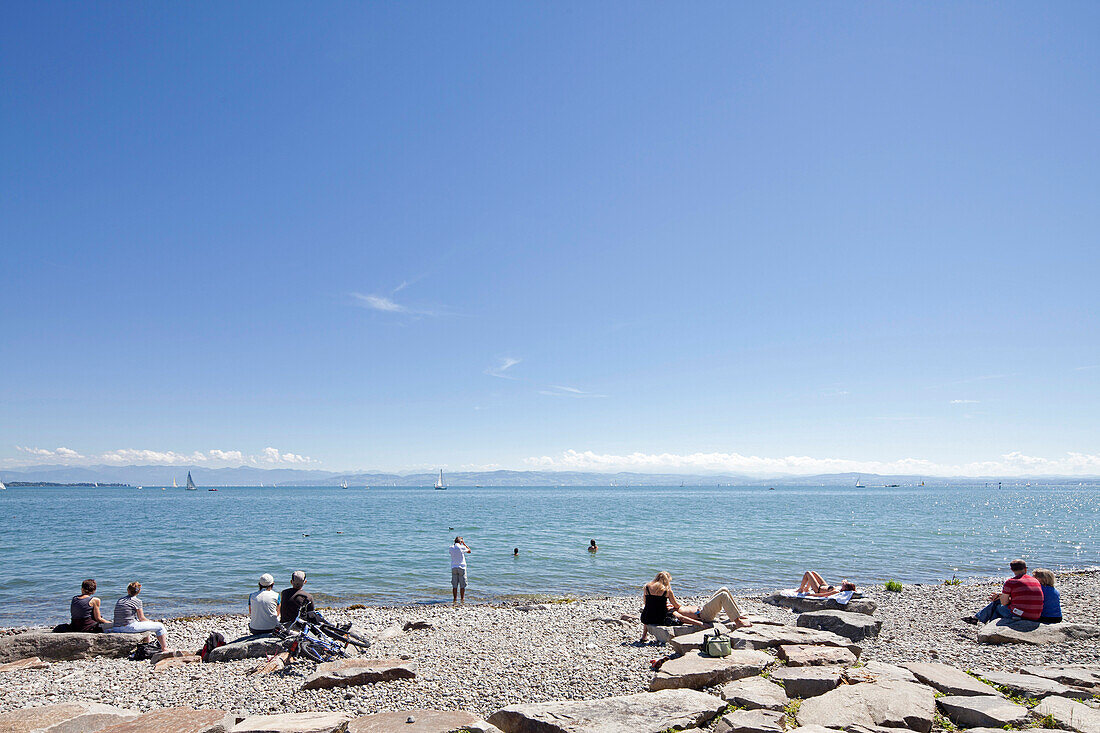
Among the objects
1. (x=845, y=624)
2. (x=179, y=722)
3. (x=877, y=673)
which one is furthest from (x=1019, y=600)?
(x=179, y=722)

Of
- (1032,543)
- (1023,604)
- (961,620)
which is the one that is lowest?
(1032,543)

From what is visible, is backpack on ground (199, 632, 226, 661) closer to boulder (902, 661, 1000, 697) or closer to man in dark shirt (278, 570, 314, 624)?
man in dark shirt (278, 570, 314, 624)

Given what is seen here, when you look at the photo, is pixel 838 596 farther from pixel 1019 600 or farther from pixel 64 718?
pixel 64 718

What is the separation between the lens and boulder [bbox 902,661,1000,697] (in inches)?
310

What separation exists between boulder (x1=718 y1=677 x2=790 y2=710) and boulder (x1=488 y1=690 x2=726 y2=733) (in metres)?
0.24

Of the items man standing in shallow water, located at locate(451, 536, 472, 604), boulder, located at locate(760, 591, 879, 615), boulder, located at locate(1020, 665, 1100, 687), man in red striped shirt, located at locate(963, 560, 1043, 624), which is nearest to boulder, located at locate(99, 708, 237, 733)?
boulder, located at locate(1020, 665, 1100, 687)

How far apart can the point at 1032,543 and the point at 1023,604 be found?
37.8 m

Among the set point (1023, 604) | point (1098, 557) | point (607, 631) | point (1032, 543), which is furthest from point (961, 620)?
point (1032, 543)

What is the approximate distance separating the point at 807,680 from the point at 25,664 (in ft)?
49.7

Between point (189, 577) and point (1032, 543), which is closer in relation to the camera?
point (189, 577)

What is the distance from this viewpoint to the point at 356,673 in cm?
933

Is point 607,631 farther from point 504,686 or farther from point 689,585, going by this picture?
point 689,585

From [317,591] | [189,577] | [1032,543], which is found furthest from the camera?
[1032,543]

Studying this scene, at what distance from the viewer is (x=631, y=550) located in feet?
119
